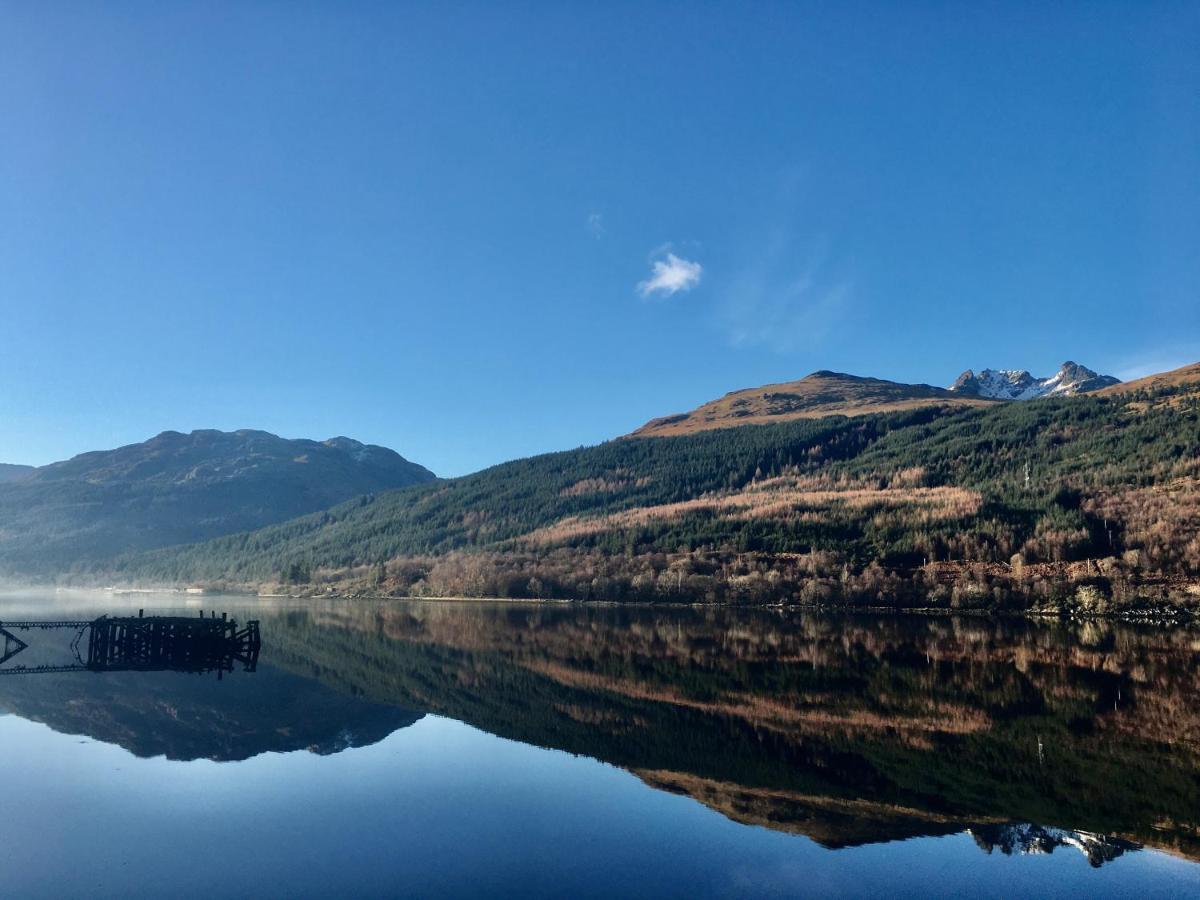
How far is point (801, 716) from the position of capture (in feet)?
152

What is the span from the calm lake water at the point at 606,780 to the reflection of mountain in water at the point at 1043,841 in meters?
0.10

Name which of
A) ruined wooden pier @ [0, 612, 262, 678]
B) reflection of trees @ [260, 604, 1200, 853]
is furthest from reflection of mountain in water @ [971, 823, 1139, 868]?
Answer: ruined wooden pier @ [0, 612, 262, 678]

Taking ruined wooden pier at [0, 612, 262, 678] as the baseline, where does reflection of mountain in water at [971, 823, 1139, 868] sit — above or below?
below

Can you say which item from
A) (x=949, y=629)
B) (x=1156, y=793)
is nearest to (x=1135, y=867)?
(x=1156, y=793)

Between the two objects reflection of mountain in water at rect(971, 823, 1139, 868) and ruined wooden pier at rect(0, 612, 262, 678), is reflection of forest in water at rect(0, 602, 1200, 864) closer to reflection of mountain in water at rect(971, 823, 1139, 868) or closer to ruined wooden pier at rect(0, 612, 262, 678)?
reflection of mountain in water at rect(971, 823, 1139, 868)

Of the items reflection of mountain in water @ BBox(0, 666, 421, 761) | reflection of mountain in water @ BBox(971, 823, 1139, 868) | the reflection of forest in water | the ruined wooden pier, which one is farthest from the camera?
the ruined wooden pier

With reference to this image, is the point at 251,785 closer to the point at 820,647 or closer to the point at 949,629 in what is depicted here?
the point at 820,647

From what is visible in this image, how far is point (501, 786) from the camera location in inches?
1314

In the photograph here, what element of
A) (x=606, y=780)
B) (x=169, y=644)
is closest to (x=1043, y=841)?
(x=606, y=780)

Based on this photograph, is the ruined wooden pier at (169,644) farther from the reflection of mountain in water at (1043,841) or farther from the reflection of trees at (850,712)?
the reflection of mountain in water at (1043,841)

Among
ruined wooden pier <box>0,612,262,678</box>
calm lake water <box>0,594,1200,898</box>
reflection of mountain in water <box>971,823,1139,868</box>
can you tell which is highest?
ruined wooden pier <box>0,612,262,678</box>

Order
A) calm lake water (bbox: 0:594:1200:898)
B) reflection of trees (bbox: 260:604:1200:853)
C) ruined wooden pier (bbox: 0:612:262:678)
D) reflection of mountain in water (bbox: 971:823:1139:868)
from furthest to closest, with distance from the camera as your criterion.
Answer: ruined wooden pier (bbox: 0:612:262:678) < reflection of trees (bbox: 260:604:1200:853) < reflection of mountain in water (bbox: 971:823:1139:868) < calm lake water (bbox: 0:594:1200:898)

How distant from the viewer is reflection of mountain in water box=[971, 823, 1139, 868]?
25391 mm

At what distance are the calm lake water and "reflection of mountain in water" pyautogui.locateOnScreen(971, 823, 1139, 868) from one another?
10 centimetres
